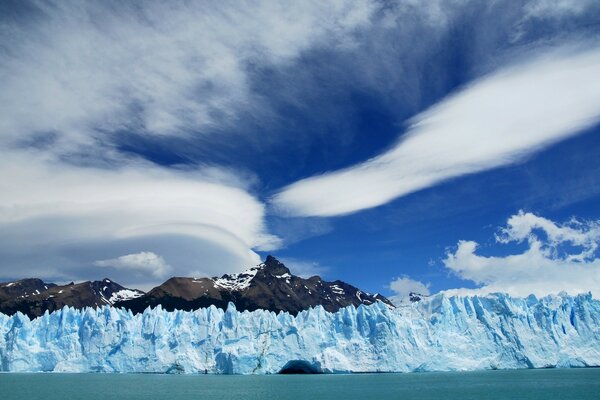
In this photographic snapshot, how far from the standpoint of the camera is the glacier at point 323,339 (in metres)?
60.9

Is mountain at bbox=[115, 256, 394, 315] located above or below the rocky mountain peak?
below

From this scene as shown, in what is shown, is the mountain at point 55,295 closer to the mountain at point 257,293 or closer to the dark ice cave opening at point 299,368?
the mountain at point 257,293

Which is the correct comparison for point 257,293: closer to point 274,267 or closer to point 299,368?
point 274,267

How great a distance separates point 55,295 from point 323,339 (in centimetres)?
10177

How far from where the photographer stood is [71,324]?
7200 centimetres

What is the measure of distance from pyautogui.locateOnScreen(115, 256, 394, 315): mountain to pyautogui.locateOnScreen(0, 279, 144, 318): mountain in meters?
8.37

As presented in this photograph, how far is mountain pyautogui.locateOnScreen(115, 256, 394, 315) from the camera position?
5714 inches

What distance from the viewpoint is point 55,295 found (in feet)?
454

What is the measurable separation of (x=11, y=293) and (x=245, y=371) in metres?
112

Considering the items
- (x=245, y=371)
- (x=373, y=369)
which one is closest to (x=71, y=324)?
(x=245, y=371)

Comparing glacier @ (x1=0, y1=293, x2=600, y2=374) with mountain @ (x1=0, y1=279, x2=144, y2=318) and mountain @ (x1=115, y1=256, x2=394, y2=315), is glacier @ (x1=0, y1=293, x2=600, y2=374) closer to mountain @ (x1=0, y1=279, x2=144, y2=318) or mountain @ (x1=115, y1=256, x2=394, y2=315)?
mountain @ (x1=0, y1=279, x2=144, y2=318)

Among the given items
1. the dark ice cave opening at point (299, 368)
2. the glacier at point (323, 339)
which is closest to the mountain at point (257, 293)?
the glacier at point (323, 339)

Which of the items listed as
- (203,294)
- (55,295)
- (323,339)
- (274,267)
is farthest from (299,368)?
(274,267)

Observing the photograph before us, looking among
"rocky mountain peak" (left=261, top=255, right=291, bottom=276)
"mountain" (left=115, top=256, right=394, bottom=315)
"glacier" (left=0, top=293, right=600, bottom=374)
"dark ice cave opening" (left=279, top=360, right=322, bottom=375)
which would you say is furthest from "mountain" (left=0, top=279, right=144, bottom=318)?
"dark ice cave opening" (left=279, top=360, right=322, bottom=375)
